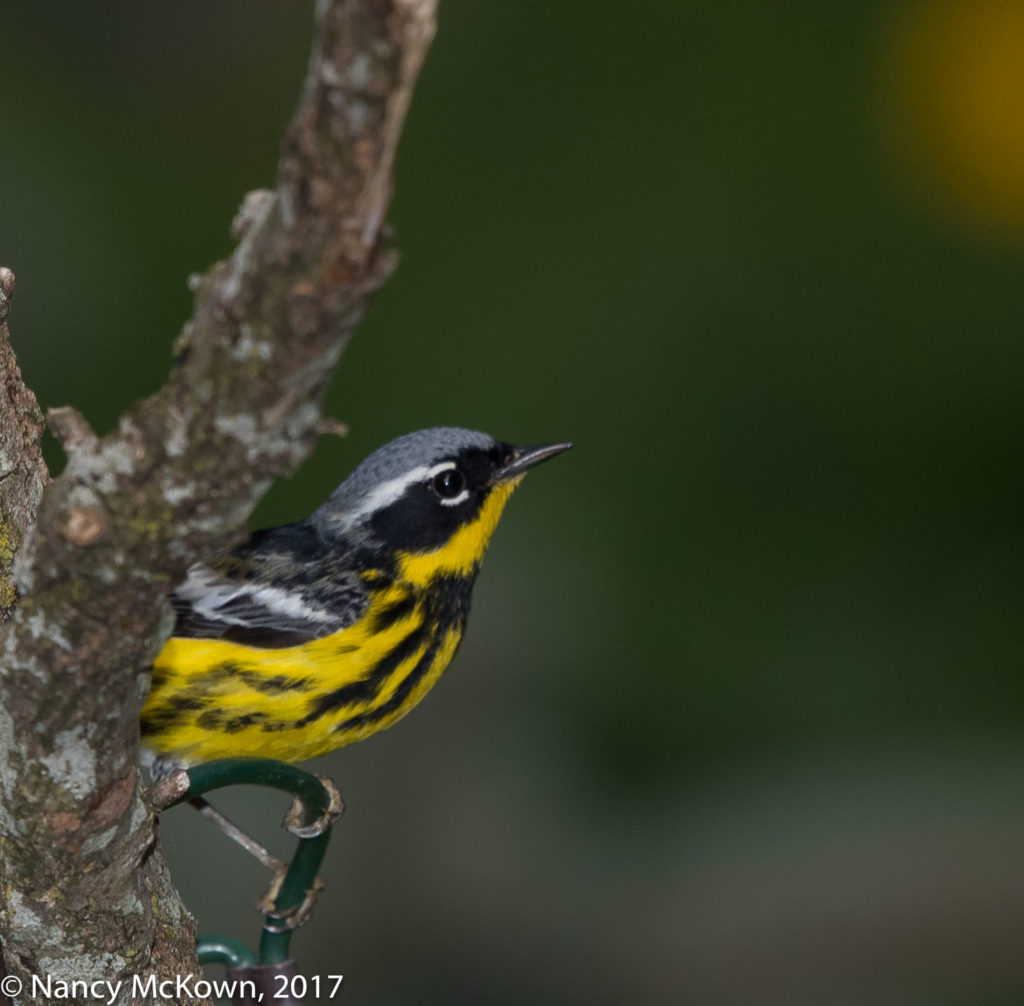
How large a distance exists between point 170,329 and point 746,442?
41.0 inches

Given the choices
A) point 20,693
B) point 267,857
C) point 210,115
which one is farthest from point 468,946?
point 20,693

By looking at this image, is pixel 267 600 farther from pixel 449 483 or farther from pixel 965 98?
pixel 965 98

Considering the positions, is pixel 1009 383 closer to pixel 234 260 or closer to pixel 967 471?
pixel 967 471

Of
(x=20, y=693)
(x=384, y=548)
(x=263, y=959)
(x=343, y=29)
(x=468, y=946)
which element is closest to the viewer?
(x=343, y=29)

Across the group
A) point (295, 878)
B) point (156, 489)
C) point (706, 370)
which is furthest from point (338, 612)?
point (706, 370)

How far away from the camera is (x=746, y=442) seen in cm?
280

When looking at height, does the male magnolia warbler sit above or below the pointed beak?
below

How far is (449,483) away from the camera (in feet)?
6.39

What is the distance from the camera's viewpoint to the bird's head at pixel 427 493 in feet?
6.36

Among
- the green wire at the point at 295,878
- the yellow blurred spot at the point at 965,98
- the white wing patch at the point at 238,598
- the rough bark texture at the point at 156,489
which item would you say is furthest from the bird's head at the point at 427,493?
the yellow blurred spot at the point at 965,98

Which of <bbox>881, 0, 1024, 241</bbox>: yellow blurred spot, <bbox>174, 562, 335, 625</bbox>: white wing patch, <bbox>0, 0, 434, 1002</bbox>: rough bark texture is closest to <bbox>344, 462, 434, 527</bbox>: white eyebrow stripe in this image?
<bbox>174, 562, 335, 625</bbox>: white wing patch

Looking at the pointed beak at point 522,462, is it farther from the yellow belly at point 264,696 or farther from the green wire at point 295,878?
→ the green wire at point 295,878

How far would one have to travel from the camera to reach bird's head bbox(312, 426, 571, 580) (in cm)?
194

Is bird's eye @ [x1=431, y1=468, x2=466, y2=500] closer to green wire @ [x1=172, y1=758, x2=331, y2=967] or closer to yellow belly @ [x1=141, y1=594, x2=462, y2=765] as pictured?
yellow belly @ [x1=141, y1=594, x2=462, y2=765]
